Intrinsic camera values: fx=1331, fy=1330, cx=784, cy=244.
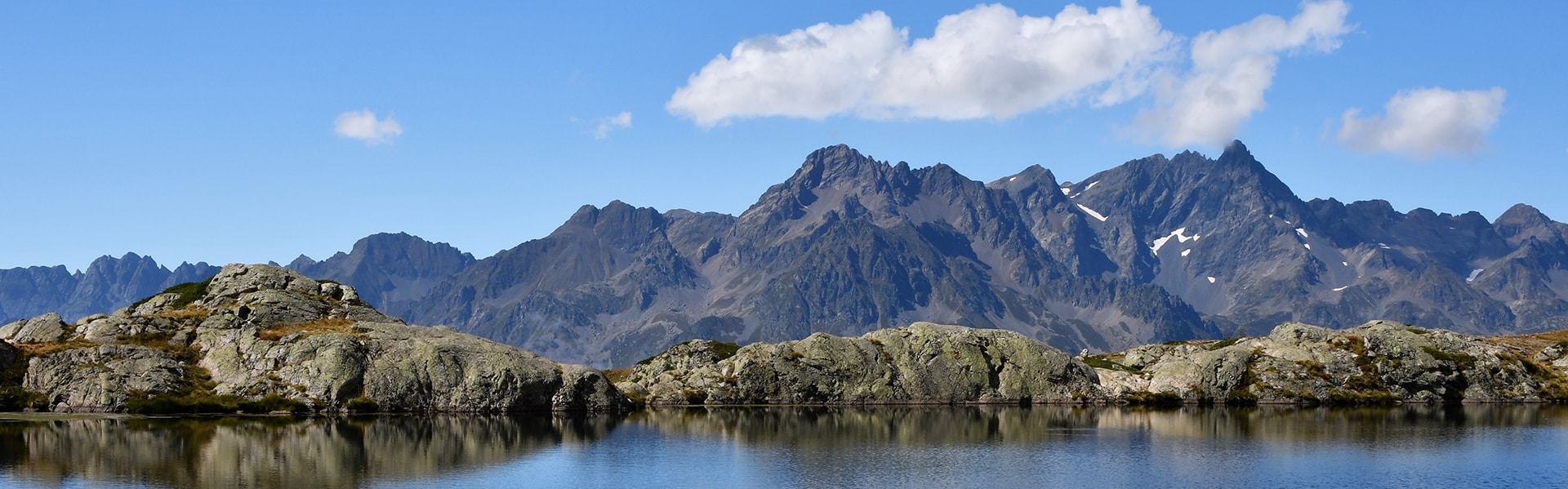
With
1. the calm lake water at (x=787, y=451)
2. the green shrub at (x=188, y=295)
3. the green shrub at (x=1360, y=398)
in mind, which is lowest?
the calm lake water at (x=787, y=451)

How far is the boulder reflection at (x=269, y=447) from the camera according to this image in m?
82.4

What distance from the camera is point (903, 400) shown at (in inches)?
6403

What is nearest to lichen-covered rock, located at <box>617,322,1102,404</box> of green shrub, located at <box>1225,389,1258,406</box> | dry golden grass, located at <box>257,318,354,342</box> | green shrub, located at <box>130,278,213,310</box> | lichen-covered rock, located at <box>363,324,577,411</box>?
green shrub, located at <box>1225,389,1258,406</box>

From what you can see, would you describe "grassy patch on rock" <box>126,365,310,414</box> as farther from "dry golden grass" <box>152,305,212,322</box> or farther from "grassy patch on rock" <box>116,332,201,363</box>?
"dry golden grass" <box>152,305,212,322</box>

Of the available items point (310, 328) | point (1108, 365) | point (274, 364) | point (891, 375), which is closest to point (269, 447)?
point (274, 364)

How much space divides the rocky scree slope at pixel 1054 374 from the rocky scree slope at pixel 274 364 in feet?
60.8

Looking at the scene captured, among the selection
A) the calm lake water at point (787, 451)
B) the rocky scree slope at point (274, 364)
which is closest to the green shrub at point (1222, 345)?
the calm lake water at point (787, 451)

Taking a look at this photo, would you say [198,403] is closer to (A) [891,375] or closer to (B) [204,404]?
(B) [204,404]

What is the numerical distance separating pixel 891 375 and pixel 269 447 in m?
82.9

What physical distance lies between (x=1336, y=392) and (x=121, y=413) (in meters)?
138

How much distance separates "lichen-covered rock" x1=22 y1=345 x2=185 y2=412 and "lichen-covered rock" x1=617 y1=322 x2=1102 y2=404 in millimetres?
55803

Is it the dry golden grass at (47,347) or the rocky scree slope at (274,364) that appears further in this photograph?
the dry golden grass at (47,347)

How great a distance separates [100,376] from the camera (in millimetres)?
131375

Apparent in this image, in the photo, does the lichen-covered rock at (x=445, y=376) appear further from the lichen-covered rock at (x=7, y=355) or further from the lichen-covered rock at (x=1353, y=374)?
the lichen-covered rock at (x=1353, y=374)
